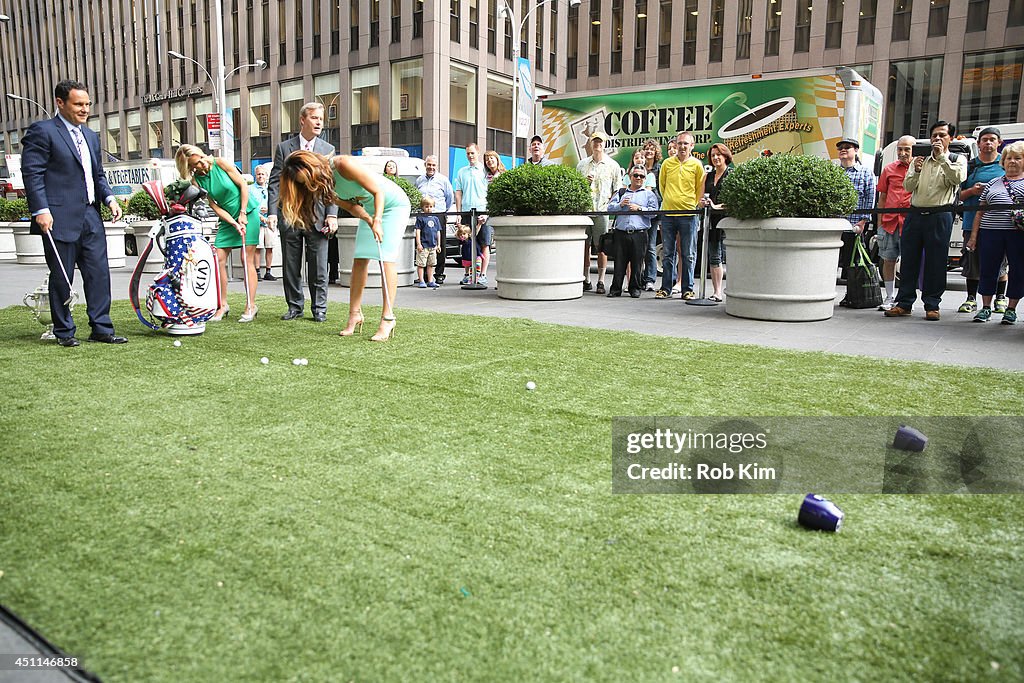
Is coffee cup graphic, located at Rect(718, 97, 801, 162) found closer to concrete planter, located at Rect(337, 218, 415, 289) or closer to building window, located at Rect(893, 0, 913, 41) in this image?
concrete planter, located at Rect(337, 218, 415, 289)

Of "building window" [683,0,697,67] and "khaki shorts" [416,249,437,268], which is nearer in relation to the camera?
"khaki shorts" [416,249,437,268]

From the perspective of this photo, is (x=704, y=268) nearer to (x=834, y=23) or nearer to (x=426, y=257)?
(x=426, y=257)

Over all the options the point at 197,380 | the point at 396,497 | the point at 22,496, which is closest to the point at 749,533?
the point at 396,497

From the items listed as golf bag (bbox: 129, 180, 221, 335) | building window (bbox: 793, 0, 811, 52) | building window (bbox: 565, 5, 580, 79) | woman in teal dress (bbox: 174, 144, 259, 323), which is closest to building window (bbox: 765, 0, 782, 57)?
building window (bbox: 793, 0, 811, 52)

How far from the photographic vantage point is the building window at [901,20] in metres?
30.3

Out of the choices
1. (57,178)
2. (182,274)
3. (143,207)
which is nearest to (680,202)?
(182,274)

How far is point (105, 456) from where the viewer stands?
3271 mm

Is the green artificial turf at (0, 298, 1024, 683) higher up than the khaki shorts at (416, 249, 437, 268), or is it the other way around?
the khaki shorts at (416, 249, 437, 268)

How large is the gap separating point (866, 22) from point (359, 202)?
31.6 metres

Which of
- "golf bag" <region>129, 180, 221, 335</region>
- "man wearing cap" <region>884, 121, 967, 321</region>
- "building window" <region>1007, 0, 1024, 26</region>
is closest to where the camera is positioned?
"golf bag" <region>129, 180, 221, 335</region>

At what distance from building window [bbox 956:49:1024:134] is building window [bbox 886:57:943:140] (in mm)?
1001

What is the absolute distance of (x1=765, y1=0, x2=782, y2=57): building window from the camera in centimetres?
3381

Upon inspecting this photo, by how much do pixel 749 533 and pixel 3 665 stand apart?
7.07 ft

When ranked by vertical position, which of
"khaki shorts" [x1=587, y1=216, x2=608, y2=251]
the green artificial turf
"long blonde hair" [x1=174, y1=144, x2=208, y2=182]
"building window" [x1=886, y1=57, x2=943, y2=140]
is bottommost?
the green artificial turf
